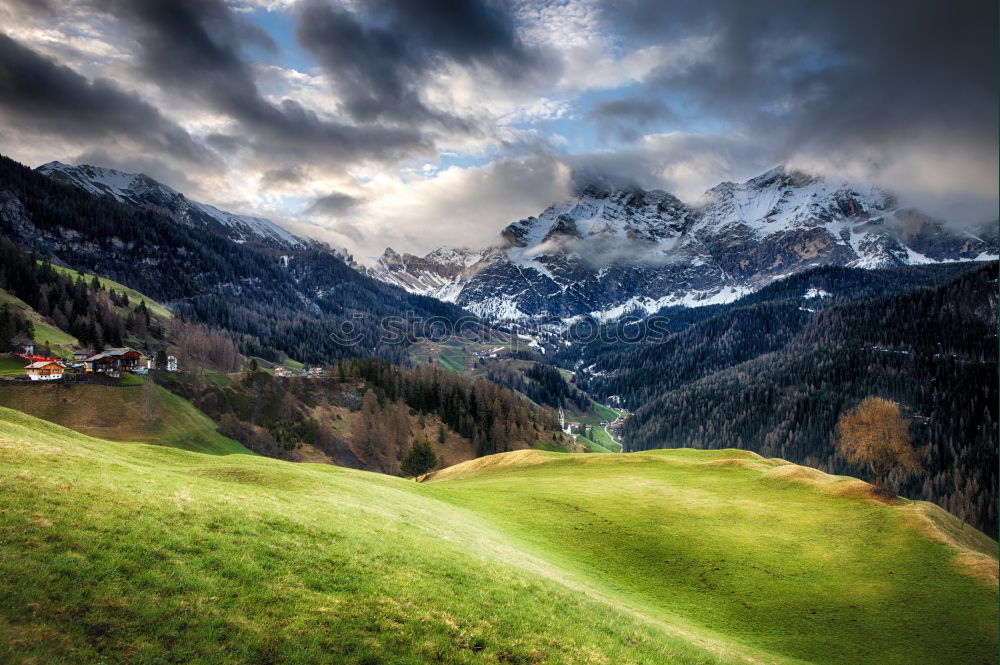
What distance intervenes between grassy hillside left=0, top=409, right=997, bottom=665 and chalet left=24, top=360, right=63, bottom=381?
9211cm

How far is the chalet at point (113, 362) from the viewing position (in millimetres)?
116188

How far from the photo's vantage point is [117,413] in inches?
4102

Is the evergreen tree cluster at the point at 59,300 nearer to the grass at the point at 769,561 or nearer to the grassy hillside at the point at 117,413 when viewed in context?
the grassy hillside at the point at 117,413

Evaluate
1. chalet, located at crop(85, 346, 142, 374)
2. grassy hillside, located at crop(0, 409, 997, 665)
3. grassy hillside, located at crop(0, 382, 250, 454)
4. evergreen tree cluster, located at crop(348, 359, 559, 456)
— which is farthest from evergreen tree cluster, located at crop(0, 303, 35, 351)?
grassy hillside, located at crop(0, 409, 997, 665)

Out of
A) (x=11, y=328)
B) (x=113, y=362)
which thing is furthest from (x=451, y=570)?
(x=11, y=328)

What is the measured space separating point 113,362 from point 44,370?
653 inches

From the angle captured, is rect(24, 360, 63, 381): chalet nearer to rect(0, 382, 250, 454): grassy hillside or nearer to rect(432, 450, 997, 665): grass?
rect(0, 382, 250, 454): grassy hillside

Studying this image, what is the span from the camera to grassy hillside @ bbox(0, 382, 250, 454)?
3834 inches

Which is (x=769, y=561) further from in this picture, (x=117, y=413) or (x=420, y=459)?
(x=117, y=413)

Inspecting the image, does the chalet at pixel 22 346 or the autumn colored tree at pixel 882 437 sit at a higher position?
the chalet at pixel 22 346

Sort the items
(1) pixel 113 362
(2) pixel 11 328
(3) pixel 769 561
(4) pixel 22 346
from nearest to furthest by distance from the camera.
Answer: (3) pixel 769 561, (1) pixel 113 362, (4) pixel 22 346, (2) pixel 11 328

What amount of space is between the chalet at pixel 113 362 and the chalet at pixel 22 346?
17539mm

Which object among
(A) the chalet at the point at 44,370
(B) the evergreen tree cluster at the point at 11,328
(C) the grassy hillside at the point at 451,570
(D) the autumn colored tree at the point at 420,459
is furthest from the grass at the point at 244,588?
(B) the evergreen tree cluster at the point at 11,328

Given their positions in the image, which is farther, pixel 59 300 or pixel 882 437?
pixel 59 300
